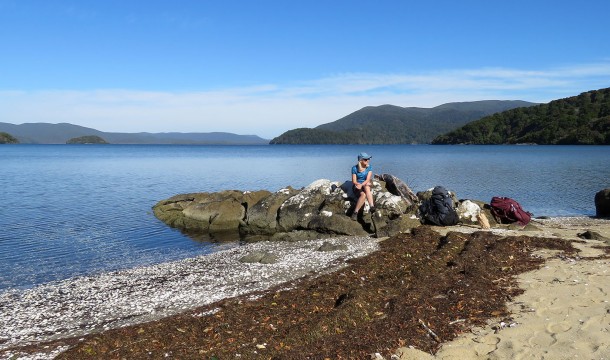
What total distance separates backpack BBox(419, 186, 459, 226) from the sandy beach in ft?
24.5

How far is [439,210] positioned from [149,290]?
41.2 feet

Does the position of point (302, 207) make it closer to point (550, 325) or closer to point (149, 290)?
point (149, 290)

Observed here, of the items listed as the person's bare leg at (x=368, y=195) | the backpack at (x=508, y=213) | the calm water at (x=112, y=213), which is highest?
the person's bare leg at (x=368, y=195)

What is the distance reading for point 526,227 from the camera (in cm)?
1975

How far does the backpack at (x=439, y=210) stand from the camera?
19.8 metres

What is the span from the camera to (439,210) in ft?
65.6

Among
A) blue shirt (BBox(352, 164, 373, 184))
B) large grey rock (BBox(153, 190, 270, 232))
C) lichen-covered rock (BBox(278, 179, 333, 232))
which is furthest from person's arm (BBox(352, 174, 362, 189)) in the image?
large grey rock (BBox(153, 190, 270, 232))

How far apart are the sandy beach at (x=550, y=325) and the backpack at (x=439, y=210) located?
7.46 metres

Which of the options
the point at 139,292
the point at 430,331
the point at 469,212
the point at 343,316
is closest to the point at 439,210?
the point at 469,212

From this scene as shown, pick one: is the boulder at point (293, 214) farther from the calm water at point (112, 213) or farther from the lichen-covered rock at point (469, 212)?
the lichen-covered rock at point (469, 212)

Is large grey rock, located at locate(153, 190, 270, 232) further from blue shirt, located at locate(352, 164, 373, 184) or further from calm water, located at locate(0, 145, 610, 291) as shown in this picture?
blue shirt, located at locate(352, 164, 373, 184)

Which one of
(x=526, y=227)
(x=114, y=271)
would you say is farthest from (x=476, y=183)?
(x=114, y=271)

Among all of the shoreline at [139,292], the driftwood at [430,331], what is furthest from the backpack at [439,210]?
the driftwood at [430,331]

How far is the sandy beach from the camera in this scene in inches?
294
